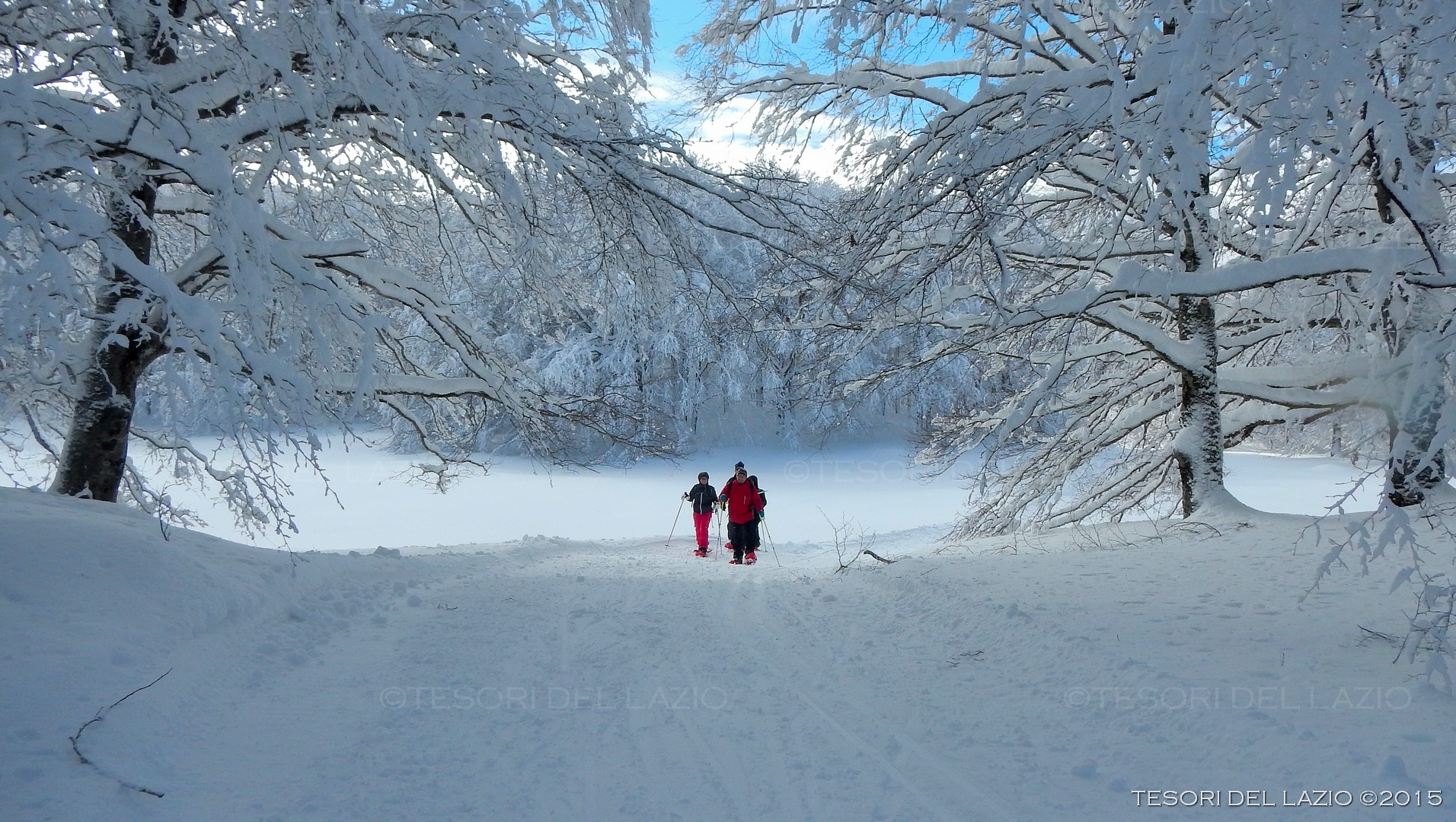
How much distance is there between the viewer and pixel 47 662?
3367 millimetres

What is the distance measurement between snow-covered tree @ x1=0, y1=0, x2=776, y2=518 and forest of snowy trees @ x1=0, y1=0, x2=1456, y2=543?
0.10 feet

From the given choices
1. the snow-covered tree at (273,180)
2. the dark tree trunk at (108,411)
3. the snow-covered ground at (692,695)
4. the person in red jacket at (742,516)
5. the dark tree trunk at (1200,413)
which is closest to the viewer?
the snow-covered ground at (692,695)

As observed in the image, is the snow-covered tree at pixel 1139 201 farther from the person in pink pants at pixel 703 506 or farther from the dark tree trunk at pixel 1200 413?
the person in pink pants at pixel 703 506

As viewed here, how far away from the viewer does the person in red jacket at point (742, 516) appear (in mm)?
12461

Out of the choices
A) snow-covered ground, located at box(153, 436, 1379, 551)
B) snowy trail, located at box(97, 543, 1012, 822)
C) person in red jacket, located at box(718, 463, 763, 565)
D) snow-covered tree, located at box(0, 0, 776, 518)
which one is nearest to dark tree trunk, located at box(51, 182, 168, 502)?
snow-covered tree, located at box(0, 0, 776, 518)

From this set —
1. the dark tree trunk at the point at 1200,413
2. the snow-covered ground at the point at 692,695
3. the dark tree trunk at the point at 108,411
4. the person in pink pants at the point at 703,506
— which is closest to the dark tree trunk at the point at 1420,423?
the snow-covered ground at the point at 692,695

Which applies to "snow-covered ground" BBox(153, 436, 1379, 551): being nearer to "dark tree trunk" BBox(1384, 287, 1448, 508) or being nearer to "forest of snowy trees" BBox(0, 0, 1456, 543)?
"forest of snowy trees" BBox(0, 0, 1456, 543)

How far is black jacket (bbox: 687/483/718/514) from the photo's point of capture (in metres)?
13.4

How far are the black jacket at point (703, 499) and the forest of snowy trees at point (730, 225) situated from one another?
462 centimetres

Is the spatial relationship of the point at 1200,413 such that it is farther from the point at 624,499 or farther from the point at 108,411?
the point at 624,499

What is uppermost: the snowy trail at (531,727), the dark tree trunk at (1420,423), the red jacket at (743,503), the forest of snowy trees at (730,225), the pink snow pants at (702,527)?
the forest of snowy trees at (730,225)

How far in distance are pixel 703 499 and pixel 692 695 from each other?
9.28 m

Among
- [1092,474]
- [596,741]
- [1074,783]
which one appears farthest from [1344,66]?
[1092,474]

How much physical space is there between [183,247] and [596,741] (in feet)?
28.7
